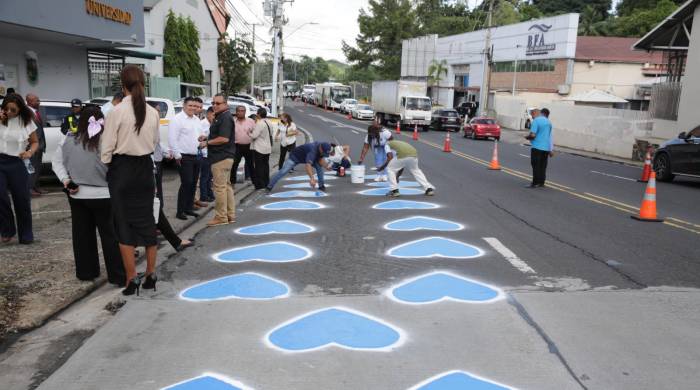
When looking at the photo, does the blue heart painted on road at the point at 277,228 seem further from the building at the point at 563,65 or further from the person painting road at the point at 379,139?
the building at the point at 563,65

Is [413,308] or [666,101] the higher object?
[666,101]

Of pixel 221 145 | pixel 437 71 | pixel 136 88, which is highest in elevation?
pixel 437 71

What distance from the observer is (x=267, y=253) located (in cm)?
716

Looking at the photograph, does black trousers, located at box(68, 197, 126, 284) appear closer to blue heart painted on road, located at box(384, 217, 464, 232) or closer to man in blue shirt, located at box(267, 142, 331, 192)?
blue heart painted on road, located at box(384, 217, 464, 232)

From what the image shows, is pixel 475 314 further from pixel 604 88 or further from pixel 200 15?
pixel 604 88

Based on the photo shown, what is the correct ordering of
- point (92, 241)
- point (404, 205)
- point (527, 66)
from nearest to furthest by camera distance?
1. point (92, 241)
2. point (404, 205)
3. point (527, 66)

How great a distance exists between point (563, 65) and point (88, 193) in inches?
1669

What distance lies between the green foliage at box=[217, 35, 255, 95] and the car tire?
38.3m

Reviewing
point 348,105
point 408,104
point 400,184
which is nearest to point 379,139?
point 400,184

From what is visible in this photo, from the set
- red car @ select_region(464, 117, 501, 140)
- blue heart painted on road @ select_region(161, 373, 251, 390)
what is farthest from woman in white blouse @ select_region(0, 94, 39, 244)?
red car @ select_region(464, 117, 501, 140)

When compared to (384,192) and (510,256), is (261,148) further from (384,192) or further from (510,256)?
(510,256)

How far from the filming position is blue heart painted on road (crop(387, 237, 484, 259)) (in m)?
7.05

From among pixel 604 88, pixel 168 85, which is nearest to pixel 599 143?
pixel 604 88

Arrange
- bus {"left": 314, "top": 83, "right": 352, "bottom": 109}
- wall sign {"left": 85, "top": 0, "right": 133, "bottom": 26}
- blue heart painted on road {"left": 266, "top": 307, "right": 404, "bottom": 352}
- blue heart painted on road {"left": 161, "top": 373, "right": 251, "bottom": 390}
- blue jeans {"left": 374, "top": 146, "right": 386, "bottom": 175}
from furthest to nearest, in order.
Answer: bus {"left": 314, "top": 83, "right": 352, "bottom": 109} < wall sign {"left": 85, "top": 0, "right": 133, "bottom": 26} < blue jeans {"left": 374, "top": 146, "right": 386, "bottom": 175} < blue heart painted on road {"left": 266, "top": 307, "right": 404, "bottom": 352} < blue heart painted on road {"left": 161, "top": 373, "right": 251, "bottom": 390}
